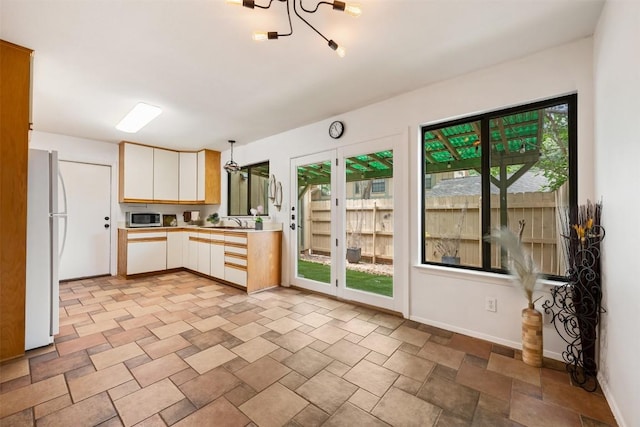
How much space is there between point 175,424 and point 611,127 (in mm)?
3045

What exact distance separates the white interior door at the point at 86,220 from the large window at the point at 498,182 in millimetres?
5370

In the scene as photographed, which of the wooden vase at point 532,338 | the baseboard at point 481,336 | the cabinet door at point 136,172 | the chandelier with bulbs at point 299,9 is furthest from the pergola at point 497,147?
the cabinet door at point 136,172

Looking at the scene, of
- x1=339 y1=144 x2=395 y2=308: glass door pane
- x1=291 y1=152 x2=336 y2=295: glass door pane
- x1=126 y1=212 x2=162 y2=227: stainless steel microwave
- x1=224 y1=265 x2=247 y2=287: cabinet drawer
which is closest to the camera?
x1=339 y1=144 x2=395 y2=308: glass door pane

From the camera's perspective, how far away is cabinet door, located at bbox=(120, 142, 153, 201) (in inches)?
187

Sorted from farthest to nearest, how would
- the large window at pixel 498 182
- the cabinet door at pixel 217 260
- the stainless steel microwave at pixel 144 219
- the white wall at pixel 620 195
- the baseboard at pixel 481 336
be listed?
1. the stainless steel microwave at pixel 144 219
2. the cabinet door at pixel 217 260
3. the large window at pixel 498 182
4. the baseboard at pixel 481 336
5. the white wall at pixel 620 195

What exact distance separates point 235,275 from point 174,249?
1.94 meters

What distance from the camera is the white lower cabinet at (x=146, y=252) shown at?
15.3 ft

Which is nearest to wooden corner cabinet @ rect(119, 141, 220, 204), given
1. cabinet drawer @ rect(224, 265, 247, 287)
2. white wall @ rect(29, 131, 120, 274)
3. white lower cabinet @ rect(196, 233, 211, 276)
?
white wall @ rect(29, 131, 120, 274)

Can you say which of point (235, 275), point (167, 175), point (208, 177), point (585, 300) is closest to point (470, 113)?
point (585, 300)

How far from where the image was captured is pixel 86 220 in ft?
15.1

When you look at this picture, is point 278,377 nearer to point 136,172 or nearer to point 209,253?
point 209,253

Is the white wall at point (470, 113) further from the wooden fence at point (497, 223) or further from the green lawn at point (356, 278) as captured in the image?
the green lawn at point (356, 278)

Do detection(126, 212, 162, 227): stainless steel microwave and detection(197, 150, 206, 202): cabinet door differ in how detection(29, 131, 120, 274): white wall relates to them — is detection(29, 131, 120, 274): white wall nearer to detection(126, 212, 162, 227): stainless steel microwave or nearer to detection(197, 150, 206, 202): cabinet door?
detection(126, 212, 162, 227): stainless steel microwave

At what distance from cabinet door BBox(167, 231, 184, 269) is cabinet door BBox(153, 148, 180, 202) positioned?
2.33ft
